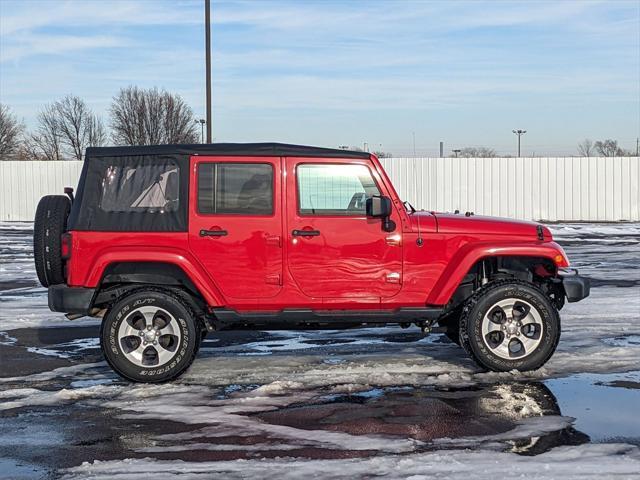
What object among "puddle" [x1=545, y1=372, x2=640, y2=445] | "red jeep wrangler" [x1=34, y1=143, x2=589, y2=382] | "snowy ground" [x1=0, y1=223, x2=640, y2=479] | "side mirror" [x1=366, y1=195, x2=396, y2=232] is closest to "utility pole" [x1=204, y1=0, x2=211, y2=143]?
"snowy ground" [x1=0, y1=223, x2=640, y2=479]

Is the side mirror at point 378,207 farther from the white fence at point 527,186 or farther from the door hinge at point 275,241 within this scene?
the white fence at point 527,186

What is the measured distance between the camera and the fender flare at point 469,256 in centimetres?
711

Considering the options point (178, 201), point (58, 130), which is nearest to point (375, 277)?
point (178, 201)

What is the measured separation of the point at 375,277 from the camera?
23.4 feet

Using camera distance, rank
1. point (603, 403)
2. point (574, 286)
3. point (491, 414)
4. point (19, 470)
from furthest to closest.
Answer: point (574, 286), point (603, 403), point (491, 414), point (19, 470)

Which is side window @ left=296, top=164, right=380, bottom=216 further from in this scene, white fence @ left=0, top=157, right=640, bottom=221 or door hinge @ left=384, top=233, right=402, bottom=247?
white fence @ left=0, top=157, right=640, bottom=221

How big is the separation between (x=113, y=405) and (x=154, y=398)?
335 millimetres

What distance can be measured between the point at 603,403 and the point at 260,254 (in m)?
2.89

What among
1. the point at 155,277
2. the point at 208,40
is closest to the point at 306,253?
the point at 155,277

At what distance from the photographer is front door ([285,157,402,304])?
279 inches

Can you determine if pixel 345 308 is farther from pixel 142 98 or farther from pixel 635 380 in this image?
pixel 142 98

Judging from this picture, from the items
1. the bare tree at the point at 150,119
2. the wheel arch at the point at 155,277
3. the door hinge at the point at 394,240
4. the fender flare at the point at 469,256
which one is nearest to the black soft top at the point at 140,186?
the wheel arch at the point at 155,277

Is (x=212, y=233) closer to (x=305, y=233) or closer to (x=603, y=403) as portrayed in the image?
(x=305, y=233)

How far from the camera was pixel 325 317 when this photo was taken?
7168mm
